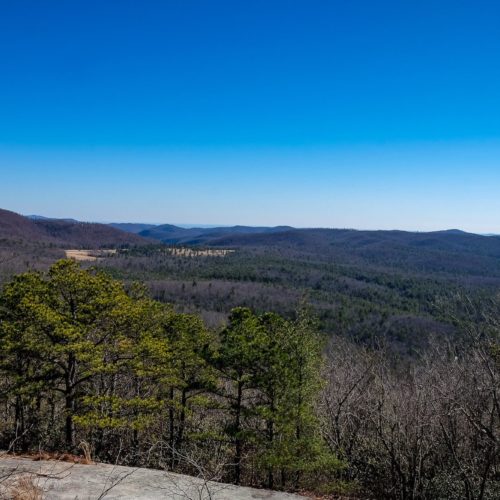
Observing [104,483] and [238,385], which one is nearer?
[104,483]

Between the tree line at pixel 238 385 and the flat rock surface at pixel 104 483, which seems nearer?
the flat rock surface at pixel 104 483

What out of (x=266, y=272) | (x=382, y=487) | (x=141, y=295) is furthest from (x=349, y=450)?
(x=266, y=272)

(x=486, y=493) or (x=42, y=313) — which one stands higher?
(x=42, y=313)

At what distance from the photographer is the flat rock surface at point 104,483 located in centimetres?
930

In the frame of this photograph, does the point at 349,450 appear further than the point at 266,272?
No

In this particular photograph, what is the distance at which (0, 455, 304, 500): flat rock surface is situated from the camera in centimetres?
930

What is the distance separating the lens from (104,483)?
9.16 metres

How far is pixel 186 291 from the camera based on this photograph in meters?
140

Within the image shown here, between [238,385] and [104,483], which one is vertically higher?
[104,483]

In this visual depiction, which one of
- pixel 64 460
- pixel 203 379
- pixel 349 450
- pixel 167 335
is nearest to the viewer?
pixel 64 460

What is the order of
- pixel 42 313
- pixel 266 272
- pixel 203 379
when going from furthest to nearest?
pixel 266 272, pixel 203 379, pixel 42 313

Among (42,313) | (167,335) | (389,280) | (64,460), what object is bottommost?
(389,280)

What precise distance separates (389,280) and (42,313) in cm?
19230

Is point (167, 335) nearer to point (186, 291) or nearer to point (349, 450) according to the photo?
point (349, 450)
